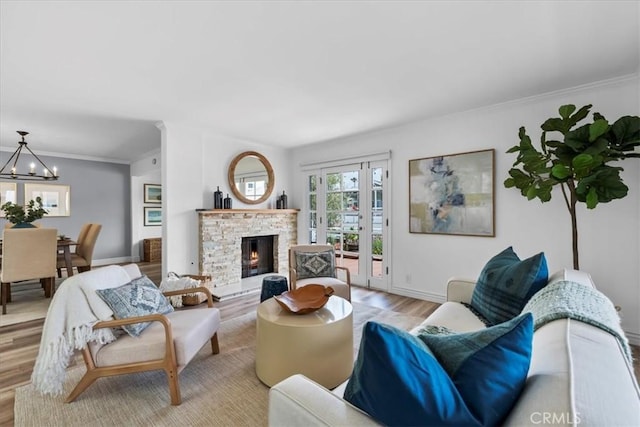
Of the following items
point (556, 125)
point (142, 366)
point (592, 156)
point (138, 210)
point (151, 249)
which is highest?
point (556, 125)

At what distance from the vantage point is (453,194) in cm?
378

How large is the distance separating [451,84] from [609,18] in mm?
1117

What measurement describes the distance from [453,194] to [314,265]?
192 centimetres

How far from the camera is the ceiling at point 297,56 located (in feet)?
6.00

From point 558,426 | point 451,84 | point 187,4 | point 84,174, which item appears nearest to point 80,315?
point 187,4

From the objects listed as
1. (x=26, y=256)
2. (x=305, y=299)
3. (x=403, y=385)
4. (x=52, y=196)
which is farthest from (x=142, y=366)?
(x=52, y=196)

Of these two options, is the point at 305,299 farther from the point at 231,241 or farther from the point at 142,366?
the point at 231,241

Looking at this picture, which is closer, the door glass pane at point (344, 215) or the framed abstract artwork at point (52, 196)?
the door glass pane at point (344, 215)

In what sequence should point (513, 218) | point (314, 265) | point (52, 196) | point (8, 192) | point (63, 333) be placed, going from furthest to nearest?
point (52, 196) < point (8, 192) < point (314, 265) < point (513, 218) < point (63, 333)

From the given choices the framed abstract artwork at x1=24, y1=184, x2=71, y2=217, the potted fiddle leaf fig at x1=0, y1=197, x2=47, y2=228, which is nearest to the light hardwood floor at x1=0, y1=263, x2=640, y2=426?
the potted fiddle leaf fig at x1=0, y1=197, x2=47, y2=228

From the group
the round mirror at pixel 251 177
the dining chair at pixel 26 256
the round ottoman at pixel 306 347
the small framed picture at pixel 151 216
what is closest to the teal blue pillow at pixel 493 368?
the round ottoman at pixel 306 347

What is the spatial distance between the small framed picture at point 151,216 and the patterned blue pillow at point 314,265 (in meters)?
5.27

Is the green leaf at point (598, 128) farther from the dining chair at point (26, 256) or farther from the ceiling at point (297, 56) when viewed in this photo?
the dining chair at point (26, 256)

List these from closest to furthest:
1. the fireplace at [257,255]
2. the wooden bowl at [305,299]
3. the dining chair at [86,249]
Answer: the wooden bowl at [305,299] → the dining chair at [86,249] → the fireplace at [257,255]
